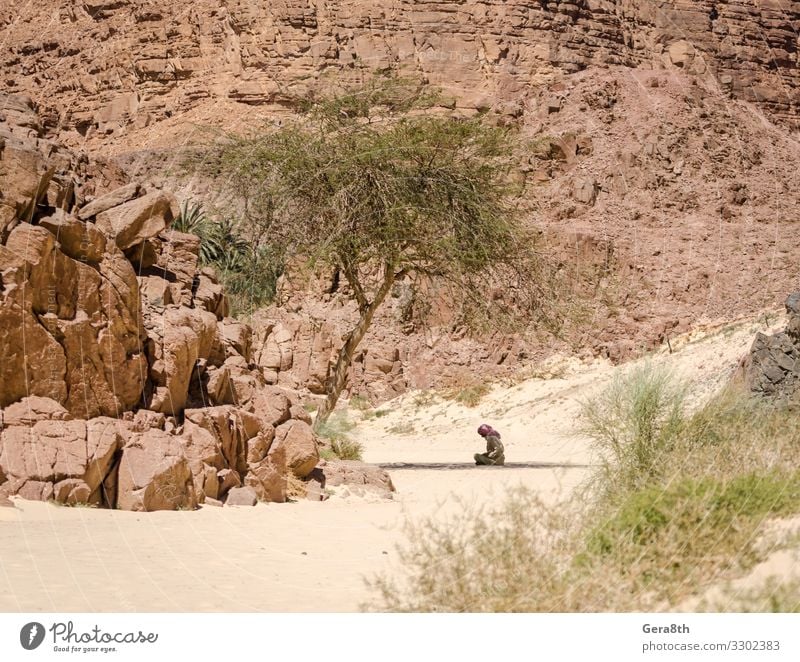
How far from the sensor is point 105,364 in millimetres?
9070

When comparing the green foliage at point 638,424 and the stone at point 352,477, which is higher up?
the green foliage at point 638,424

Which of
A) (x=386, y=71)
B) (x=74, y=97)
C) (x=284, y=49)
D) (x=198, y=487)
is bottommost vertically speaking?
(x=74, y=97)

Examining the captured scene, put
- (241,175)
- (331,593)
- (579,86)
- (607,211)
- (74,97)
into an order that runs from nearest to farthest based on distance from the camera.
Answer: (331,593)
(241,175)
(607,211)
(579,86)
(74,97)

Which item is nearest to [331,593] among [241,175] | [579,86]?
[241,175]

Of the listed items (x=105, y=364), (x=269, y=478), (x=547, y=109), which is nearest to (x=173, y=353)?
(x=105, y=364)

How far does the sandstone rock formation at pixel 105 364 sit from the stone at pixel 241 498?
0.04 m

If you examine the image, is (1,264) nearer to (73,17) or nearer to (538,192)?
(538,192)

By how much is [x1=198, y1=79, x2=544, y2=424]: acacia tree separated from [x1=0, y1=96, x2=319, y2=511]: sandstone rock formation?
4814 millimetres

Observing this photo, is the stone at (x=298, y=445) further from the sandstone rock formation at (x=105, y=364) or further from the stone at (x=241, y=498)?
the stone at (x=241, y=498)

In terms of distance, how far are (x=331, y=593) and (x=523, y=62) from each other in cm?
4610

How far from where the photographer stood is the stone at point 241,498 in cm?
966

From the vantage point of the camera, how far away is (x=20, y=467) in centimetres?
832

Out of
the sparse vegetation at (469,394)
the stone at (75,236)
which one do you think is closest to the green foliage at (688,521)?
the stone at (75,236)

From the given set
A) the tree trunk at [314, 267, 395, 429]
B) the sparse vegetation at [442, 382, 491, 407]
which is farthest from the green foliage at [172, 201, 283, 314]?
the sparse vegetation at [442, 382, 491, 407]
